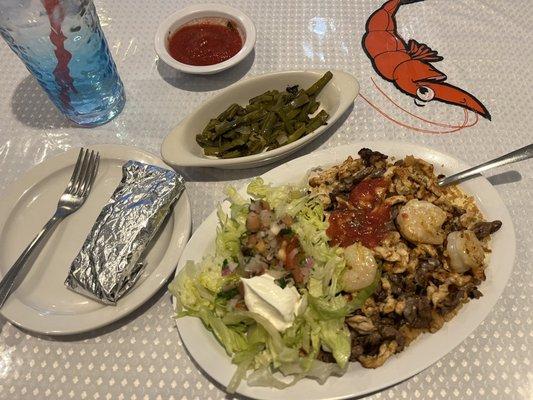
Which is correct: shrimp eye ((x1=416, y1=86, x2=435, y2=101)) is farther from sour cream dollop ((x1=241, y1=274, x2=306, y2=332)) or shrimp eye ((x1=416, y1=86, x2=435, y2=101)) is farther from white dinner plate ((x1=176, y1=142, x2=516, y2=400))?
sour cream dollop ((x1=241, y1=274, x2=306, y2=332))

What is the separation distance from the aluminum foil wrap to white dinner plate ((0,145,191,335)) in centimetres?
6

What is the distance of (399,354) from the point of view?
4.84 feet

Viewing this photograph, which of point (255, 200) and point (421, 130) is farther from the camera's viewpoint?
point (421, 130)

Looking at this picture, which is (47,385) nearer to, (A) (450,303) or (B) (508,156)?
(A) (450,303)

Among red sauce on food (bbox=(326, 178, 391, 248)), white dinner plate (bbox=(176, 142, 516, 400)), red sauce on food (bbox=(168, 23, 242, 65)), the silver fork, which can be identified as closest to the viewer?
white dinner plate (bbox=(176, 142, 516, 400))

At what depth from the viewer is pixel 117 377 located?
1586 mm

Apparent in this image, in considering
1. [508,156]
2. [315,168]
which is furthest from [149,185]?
[508,156]

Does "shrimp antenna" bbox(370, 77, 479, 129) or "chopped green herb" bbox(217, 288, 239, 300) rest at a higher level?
"shrimp antenna" bbox(370, 77, 479, 129)

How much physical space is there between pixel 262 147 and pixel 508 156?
104 centimetres

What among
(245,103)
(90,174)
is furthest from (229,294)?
(245,103)

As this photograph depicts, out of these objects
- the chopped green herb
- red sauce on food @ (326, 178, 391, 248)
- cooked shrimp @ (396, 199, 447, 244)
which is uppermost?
cooked shrimp @ (396, 199, 447, 244)

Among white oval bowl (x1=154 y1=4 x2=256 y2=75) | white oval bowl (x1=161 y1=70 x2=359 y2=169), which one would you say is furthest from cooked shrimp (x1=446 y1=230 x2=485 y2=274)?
white oval bowl (x1=154 y1=4 x2=256 y2=75)

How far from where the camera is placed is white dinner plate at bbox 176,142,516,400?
141 centimetres

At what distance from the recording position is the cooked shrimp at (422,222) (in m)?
1.59
